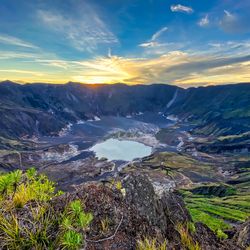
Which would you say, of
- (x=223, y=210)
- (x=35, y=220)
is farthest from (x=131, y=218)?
(x=223, y=210)

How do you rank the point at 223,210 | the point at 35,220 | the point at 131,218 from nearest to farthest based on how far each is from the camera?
the point at 35,220
the point at 131,218
the point at 223,210

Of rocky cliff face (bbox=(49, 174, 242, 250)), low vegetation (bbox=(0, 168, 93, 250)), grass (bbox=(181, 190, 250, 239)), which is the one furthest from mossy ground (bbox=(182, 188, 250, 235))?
low vegetation (bbox=(0, 168, 93, 250))

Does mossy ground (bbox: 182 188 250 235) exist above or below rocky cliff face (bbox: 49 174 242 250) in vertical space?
below

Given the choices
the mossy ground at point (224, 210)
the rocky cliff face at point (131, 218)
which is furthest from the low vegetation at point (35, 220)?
the mossy ground at point (224, 210)

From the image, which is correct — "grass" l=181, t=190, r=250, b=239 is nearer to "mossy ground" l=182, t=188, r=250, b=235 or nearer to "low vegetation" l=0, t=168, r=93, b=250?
"mossy ground" l=182, t=188, r=250, b=235

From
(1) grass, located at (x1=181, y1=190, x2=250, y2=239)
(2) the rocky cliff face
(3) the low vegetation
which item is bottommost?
(1) grass, located at (x1=181, y1=190, x2=250, y2=239)

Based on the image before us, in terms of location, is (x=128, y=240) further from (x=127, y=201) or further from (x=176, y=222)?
(x=176, y=222)

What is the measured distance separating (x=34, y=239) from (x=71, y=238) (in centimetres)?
102

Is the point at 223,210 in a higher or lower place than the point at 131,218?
lower

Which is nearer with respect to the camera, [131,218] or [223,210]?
[131,218]

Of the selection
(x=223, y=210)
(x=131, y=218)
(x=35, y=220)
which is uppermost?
(x=35, y=220)

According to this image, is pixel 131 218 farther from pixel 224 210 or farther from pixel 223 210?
pixel 224 210

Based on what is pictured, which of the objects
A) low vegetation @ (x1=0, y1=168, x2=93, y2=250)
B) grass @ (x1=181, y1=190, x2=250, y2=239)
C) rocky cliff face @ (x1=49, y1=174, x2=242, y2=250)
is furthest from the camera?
grass @ (x1=181, y1=190, x2=250, y2=239)

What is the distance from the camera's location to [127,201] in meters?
10.8
